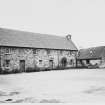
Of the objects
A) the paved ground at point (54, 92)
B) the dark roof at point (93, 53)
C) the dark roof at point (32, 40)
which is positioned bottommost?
the paved ground at point (54, 92)

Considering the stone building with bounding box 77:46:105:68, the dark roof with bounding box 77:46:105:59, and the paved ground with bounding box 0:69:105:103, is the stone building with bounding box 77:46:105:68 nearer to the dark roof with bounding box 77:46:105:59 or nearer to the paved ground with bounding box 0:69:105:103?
the dark roof with bounding box 77:46:105:59

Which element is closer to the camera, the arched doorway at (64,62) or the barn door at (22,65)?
the barn door at (22,65)

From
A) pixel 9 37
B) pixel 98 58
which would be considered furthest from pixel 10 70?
pixel 98 58

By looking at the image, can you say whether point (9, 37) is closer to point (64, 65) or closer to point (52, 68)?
point (52, 68)

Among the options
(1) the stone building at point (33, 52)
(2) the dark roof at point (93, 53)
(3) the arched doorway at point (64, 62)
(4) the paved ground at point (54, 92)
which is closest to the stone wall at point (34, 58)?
(1) the stone building at point (33, 52)

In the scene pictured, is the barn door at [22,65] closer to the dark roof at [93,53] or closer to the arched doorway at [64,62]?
the arched doorway at [64,62]

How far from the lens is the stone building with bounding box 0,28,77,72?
97.7 feet

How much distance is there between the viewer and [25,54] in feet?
105

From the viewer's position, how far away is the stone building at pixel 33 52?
29.8m

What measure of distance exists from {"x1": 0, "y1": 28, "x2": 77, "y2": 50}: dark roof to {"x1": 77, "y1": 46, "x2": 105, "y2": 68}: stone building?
4.05 meters

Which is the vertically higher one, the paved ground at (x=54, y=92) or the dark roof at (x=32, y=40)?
the dark roof at (x=32, y=40)

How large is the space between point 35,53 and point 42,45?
2.95 meters

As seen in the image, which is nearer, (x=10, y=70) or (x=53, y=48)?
(x=10, y=70)

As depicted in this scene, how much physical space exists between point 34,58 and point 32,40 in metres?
4.54
